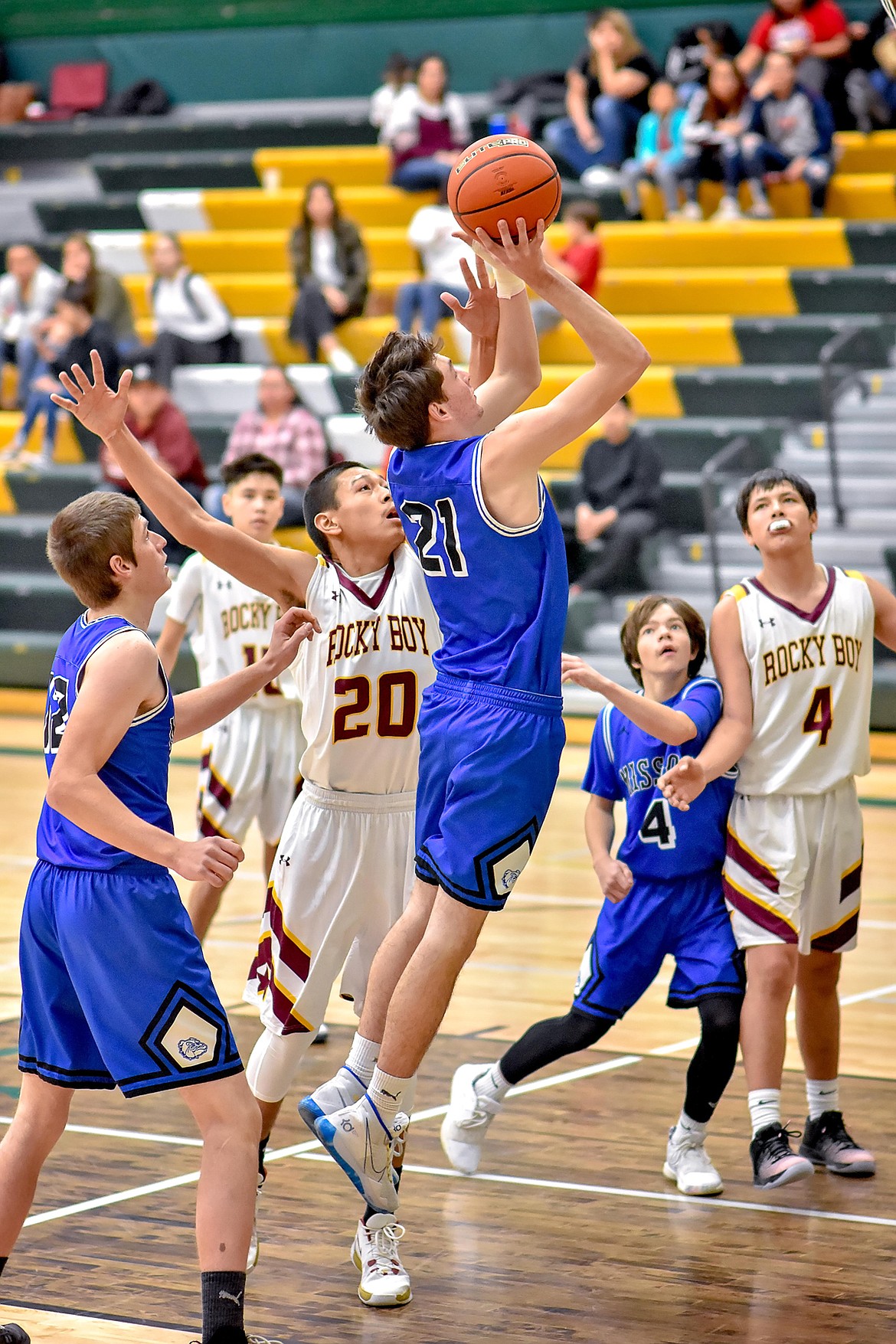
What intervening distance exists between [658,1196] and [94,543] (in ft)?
7.22

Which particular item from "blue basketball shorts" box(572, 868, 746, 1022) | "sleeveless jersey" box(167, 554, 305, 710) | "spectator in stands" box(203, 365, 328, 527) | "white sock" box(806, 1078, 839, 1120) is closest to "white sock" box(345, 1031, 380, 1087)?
"blue basketball shorts" box(572, 868, 746, 1022)

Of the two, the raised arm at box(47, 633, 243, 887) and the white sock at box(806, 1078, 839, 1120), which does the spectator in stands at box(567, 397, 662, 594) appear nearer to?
the white sock at box(806, 1078, 839, 1120)

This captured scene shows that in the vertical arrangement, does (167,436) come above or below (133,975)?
above

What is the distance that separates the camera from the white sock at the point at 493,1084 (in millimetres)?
4828

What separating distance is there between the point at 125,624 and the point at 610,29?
13.0m

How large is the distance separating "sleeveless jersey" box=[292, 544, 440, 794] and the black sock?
4.37ft

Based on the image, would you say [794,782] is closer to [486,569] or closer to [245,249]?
[486,569]

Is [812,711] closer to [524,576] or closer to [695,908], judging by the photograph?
[695,908]

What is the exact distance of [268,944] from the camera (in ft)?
14.3

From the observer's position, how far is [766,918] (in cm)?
472

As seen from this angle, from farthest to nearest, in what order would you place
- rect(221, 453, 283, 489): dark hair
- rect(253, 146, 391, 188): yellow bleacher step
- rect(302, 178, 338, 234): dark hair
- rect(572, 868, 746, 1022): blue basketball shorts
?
1. rect(253, 146, 391, 188): yellow bleacher step
2. rect(302, 178, 338, 234): dark hair
3. rect(221, 453, 283, 489): dark hair
4. rect(572, 868, 746, 1022): blue basketball shorts

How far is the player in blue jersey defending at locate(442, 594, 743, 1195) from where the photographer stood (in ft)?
15.5

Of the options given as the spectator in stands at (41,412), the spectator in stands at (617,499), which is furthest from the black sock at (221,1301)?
the spectator in stands at (41,412)

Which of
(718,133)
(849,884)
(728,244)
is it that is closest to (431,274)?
(728,244)
